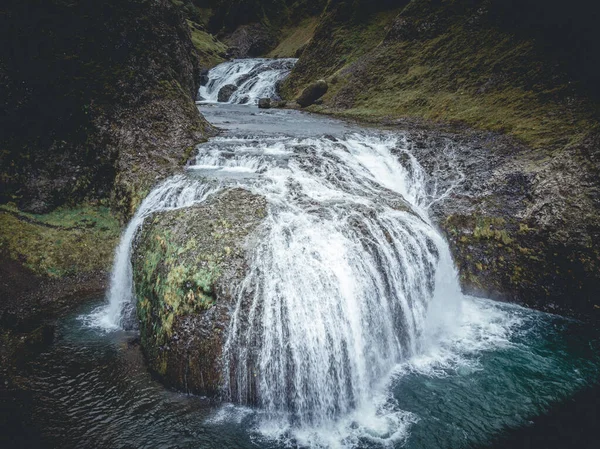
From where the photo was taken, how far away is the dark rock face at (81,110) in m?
10.4

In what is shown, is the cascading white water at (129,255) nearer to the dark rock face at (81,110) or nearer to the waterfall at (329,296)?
the dark rock face at (81,110)

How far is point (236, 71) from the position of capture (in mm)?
36594

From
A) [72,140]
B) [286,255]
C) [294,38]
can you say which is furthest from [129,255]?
[294,38]

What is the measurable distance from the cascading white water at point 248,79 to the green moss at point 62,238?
2124 cm

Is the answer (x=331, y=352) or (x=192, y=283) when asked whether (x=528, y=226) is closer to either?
(x=331, y=352)

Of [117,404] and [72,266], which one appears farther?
[72,266]

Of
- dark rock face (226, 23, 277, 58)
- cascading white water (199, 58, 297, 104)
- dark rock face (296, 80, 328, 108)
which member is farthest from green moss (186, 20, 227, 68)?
dark rock face (296, 80, 328, 108)

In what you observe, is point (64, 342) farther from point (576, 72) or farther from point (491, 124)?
point (576, 72)

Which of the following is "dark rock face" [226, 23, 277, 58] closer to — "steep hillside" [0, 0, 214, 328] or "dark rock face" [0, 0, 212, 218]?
"dark rock face" [0, 0, 212, 218]

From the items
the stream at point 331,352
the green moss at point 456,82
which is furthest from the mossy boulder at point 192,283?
the green moss at point 456,82

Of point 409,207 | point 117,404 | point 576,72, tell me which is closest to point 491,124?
point 576,72

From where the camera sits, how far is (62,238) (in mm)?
10250

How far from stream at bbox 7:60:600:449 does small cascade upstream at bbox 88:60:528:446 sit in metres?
0.03

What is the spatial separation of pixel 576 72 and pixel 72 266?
17655mm
